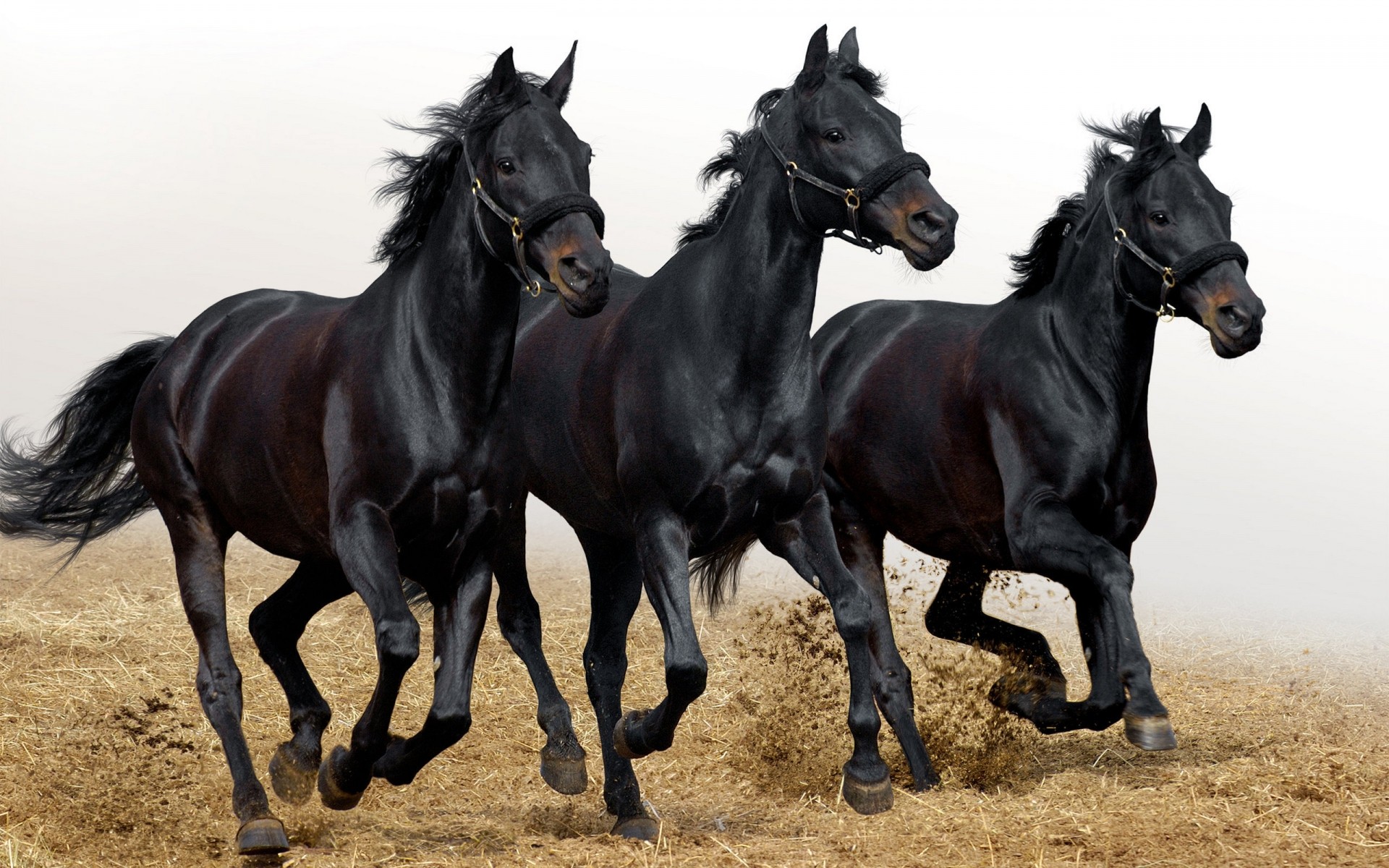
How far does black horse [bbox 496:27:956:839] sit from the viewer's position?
4945 millimetres

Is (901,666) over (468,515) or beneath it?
beneath

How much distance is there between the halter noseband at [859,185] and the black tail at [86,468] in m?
3.34

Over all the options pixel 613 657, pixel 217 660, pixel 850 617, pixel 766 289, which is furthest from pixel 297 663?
pixel 766 289

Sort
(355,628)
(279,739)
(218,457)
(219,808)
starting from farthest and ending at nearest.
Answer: (355,628)
(279,739)
(219,808)
(218,457)

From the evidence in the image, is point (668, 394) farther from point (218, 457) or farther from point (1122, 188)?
point (1122, 188)

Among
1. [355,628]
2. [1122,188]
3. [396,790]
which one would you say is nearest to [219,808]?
[396,790]

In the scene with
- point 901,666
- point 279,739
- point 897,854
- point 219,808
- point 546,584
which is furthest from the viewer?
point 546,584

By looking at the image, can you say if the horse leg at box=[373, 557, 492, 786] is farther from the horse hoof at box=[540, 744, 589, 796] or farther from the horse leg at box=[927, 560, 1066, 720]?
the horse leg at box=[927, 560, 1066, 720]

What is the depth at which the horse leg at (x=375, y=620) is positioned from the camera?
465 cm

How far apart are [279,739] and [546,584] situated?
5.11 metres

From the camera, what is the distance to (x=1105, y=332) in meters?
6.21

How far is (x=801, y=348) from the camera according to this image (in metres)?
5.21

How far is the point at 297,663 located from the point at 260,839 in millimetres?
992

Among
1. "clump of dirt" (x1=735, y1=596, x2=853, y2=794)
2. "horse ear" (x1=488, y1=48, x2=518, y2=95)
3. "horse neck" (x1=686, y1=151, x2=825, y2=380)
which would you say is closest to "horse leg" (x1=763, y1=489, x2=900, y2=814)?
"horse neck" (x1=686, y1=151, x2=825, y2=380)
